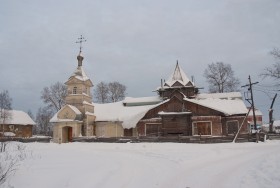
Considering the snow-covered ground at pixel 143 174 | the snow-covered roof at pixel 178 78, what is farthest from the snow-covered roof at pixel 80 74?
the snow-covered ground at pixel 143 174

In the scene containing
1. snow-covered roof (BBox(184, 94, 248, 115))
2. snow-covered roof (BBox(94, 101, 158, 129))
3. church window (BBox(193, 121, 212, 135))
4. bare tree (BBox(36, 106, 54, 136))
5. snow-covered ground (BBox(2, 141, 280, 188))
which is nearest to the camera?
snow-covered ground (BBox(2, 141, 280, 188))

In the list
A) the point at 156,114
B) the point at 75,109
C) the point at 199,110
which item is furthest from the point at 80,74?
the point at 199,110

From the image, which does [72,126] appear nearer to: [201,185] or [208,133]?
[208,133]

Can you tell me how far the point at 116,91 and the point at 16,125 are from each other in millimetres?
19606

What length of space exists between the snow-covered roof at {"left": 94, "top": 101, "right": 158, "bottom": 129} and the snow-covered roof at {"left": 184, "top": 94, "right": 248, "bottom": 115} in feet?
22.6

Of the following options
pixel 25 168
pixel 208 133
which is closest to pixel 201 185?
pixel 25 168

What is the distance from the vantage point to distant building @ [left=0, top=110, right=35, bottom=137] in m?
51.5

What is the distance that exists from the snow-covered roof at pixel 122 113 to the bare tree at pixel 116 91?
48.0ft

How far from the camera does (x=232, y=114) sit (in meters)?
37.6

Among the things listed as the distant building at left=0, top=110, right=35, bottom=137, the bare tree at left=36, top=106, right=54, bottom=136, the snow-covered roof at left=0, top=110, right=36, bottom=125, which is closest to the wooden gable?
Result: the distant building at left=0, top=110, right=35, bottom=137

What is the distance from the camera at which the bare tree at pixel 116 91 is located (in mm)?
62406

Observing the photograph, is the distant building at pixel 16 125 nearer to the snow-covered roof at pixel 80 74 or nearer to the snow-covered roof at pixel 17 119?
the snow-covered roof at pixel 17 119

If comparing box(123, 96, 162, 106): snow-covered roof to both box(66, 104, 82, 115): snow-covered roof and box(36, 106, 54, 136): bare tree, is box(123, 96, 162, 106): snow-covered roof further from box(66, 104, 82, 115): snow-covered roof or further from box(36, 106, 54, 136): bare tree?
box(36, 106, 54, 136): bare tree

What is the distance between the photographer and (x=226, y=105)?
1545 inches
